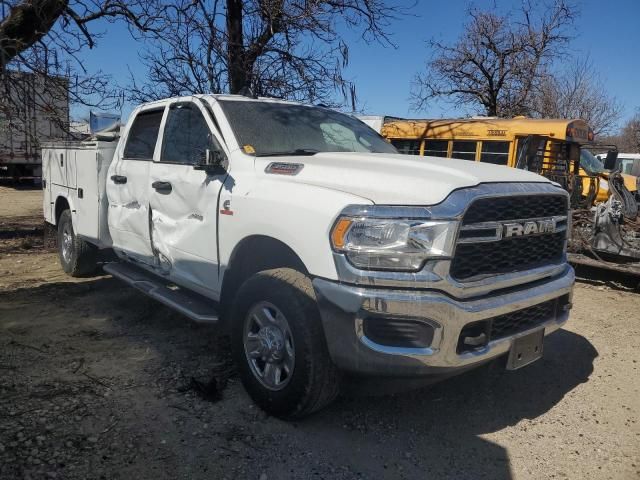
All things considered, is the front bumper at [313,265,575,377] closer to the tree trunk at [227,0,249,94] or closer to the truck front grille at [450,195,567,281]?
the truck front grille at [450,195,567,281]

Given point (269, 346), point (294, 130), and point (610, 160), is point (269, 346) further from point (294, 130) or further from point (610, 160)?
point (610, 160)

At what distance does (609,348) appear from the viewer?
190 inches

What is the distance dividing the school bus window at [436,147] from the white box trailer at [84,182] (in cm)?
811

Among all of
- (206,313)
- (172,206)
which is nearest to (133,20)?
(172,206)

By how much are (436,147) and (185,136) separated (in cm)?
Answer: 891

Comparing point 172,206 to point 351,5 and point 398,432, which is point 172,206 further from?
point 351,5

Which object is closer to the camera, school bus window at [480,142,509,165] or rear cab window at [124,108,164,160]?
rear cab window at [124,108,164,160]

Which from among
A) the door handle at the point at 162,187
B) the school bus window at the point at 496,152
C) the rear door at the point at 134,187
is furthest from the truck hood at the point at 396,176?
the school bus window at the point at 496,152

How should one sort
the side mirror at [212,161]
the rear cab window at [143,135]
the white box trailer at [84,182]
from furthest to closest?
the white box trailer at [84,182]
the rear cab window at [143,135]
the side mirror at [212,161]

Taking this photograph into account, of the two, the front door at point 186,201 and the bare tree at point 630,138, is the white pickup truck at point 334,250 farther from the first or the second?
the bare tree at point 630,138

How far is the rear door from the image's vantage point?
4703 mm

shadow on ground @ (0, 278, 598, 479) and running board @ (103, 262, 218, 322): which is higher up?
running board @ (103, 262, 218, 322)

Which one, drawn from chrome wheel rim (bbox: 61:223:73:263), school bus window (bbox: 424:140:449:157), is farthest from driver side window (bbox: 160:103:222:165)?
school bus window (bbox: 424:140:449:157)

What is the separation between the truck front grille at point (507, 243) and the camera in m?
2.83
